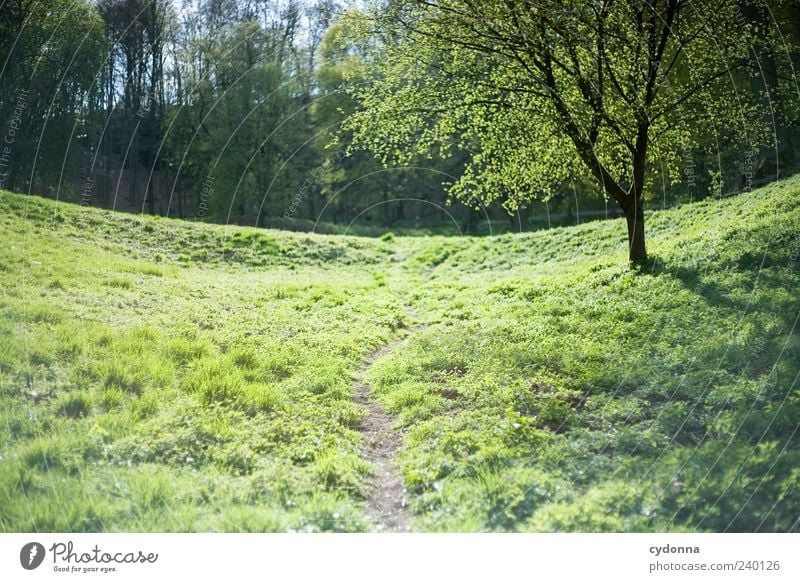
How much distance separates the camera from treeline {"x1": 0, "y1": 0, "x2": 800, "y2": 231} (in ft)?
48.3

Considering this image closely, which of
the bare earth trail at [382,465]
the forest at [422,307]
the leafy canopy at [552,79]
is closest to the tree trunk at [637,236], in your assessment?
the forest at [422,307]

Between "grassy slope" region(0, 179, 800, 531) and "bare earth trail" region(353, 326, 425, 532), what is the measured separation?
175 mm

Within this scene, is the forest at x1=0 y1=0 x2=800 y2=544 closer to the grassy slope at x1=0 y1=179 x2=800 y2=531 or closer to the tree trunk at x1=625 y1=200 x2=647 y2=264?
the grassy slope at x1=0 y1=179 x2=800 y2=531

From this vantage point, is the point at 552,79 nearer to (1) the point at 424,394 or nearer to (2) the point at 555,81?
(2) the point at 555,81

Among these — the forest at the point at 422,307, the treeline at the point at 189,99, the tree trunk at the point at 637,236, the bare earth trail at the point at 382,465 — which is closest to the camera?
the bare earth trail at the point at 382,465

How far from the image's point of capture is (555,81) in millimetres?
15758

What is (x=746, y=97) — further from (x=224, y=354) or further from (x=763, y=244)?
(x=224, y=354)

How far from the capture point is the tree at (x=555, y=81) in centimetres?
1474

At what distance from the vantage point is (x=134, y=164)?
97.1 ft

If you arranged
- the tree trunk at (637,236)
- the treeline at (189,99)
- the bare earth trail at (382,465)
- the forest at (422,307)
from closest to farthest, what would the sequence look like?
the bare earth trail at (382,465) < the forest at (422,307) < the treeline at (189,99) < the tree trunk at (637,236)

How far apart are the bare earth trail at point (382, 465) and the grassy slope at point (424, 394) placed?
0.17m

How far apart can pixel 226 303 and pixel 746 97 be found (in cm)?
1779

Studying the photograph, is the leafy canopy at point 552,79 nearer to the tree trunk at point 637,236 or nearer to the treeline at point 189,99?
the tree trunk at point 637,236

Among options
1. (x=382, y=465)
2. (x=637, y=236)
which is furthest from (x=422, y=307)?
(x=382, y=465)
